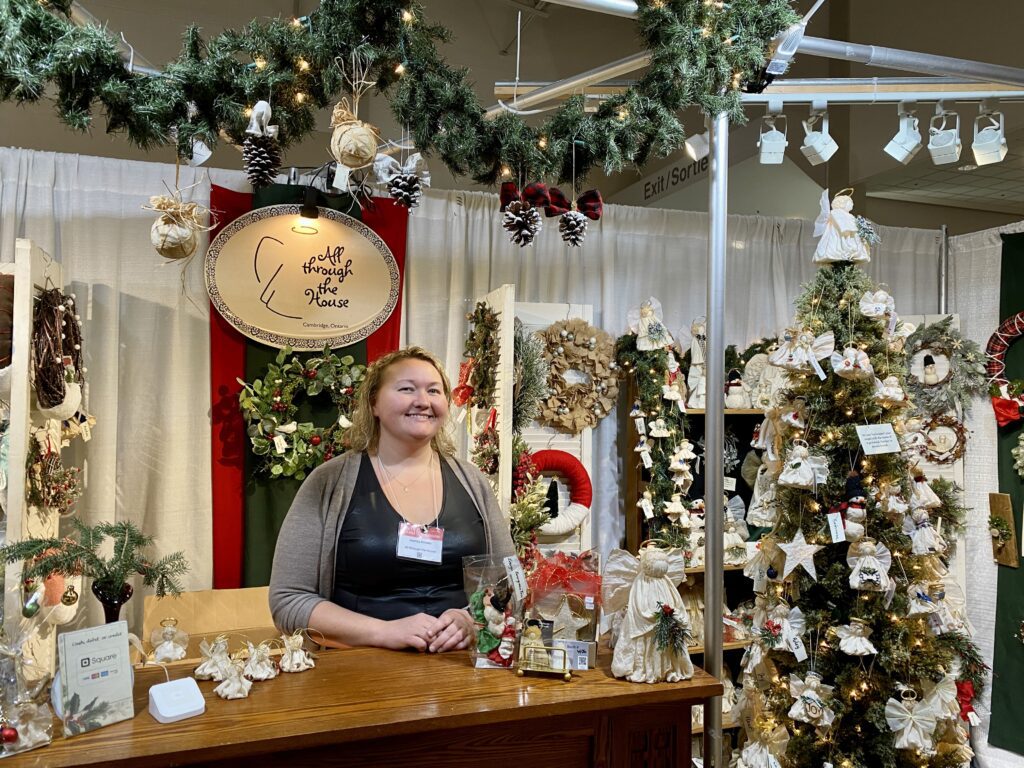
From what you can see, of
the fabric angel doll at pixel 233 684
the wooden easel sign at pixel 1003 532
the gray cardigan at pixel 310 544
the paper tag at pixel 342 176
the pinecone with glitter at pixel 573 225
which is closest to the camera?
the fabric angel doll at pixel 233 684

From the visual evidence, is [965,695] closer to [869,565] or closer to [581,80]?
[869,565]

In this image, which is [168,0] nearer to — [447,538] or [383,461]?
[383,461]

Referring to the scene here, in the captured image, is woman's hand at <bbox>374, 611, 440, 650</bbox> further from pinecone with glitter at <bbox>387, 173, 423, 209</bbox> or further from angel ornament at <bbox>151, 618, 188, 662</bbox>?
pinecone with glitter at <bbox>387, 173, 423, 209</bbox>

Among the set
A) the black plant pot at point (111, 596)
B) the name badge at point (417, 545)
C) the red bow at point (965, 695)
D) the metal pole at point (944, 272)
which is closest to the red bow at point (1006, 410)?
the metal pole at point (944, 272)

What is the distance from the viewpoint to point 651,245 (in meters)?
4.21

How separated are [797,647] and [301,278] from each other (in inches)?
104

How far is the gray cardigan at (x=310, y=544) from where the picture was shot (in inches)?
76.6

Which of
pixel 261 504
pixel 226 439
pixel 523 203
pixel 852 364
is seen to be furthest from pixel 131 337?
pixel 852 364

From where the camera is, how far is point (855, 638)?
2740 millimetres

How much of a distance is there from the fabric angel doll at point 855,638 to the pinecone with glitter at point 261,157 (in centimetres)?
252

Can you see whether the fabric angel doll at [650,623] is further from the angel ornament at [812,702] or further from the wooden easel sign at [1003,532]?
the wooden easel sign at [1003,532]

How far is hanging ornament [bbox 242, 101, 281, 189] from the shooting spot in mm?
1677

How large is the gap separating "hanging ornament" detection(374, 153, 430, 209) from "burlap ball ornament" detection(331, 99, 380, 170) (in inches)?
5.2

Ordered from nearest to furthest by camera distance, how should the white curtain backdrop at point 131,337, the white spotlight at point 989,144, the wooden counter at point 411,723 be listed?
the wooden counter at point 411,723 < the white spotlight at point 989,144 < the white curtain backdrop at point 131,337
